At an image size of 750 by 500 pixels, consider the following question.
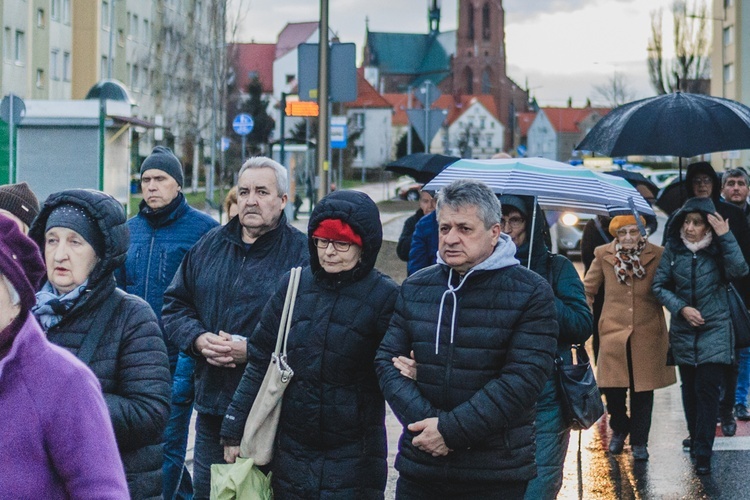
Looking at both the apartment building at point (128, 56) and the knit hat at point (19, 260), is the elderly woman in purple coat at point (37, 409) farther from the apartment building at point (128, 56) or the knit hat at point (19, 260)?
the apartment building at point (128, 56)

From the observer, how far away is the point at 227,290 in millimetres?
5809

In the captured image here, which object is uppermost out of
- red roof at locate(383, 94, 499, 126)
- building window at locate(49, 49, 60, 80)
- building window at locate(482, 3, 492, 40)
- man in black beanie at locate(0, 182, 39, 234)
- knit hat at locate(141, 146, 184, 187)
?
building window at locate(482, 3, 492, 40)

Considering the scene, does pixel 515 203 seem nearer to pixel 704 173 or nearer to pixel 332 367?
pixel 332 367

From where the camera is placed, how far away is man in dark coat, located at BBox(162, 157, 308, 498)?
570 cm

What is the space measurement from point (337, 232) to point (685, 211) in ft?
13.7

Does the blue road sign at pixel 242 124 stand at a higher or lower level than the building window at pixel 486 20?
lower

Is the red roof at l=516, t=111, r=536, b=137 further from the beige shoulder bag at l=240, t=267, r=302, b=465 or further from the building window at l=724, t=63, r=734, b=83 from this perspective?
the beige shoulder bag at l=240, t=267, r=302, b=465

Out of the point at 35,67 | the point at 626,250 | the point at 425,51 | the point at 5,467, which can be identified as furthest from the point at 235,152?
the point at 425,51

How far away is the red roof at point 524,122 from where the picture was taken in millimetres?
163250

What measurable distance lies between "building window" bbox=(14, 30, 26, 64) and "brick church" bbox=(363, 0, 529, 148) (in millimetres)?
93841

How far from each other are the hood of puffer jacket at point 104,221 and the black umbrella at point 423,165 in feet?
25.2

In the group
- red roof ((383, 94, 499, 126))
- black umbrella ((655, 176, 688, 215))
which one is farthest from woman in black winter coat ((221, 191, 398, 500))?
red roof ((383, 94, 499, 126))

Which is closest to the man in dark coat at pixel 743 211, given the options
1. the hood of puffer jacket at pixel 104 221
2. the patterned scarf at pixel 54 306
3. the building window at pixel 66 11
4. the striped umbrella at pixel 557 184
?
the striped umbrella at pixel 557 184

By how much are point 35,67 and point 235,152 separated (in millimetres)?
18057
